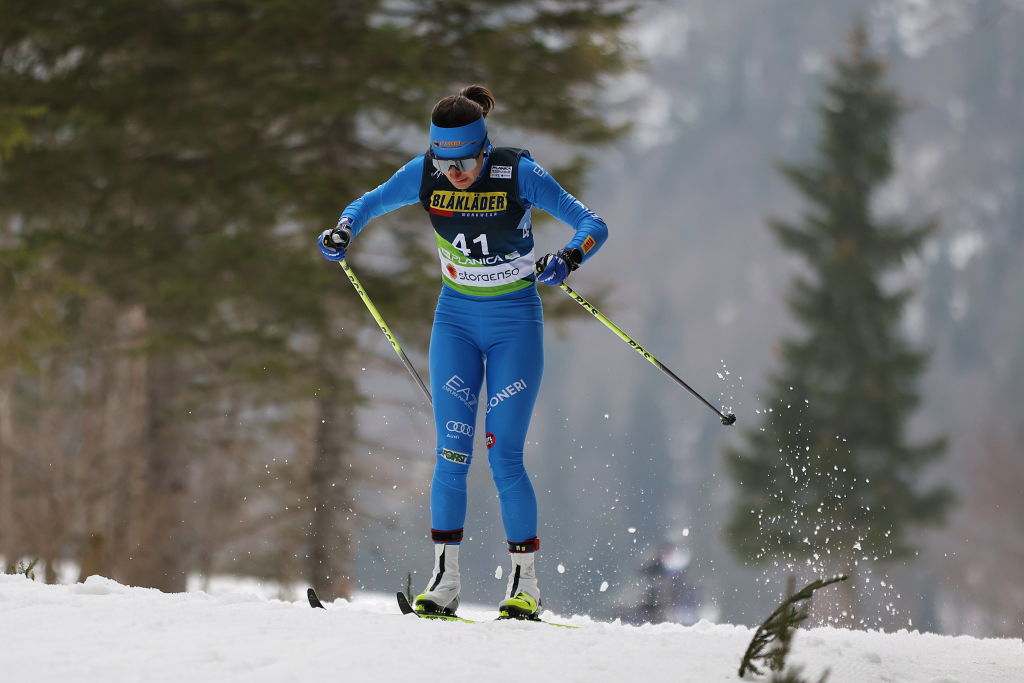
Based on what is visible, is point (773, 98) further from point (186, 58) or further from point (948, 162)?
point (186, 58)

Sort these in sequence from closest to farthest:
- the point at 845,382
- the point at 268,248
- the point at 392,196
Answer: the point at 392,196, the point at 268,248, the point at 845,382

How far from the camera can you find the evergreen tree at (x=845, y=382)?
16766 mm

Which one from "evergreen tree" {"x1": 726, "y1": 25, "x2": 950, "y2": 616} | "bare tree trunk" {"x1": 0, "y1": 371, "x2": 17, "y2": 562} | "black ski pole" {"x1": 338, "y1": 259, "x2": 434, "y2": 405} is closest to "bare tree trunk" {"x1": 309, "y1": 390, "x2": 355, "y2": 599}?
"bare tree trunk" {"x1": 0, "y1": 371, "x2": 17, "y2": 562}

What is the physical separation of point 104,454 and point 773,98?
128m

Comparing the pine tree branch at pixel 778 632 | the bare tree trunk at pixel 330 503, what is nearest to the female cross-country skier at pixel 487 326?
the pine tree branch at pixel 778 632

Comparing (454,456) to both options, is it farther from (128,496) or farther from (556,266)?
(128,496)

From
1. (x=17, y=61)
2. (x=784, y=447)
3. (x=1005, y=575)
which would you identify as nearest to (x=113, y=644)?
(x=17, y=61)

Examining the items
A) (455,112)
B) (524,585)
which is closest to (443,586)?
(524,585)

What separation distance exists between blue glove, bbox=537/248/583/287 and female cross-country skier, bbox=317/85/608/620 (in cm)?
12

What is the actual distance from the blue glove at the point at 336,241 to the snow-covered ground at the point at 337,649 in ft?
5.47

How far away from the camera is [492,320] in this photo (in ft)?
15.1

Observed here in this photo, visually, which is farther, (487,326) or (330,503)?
(330,503)

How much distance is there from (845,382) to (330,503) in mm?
15916

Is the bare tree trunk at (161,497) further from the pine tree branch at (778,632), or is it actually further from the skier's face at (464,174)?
the pine tree branch at (778,632)
